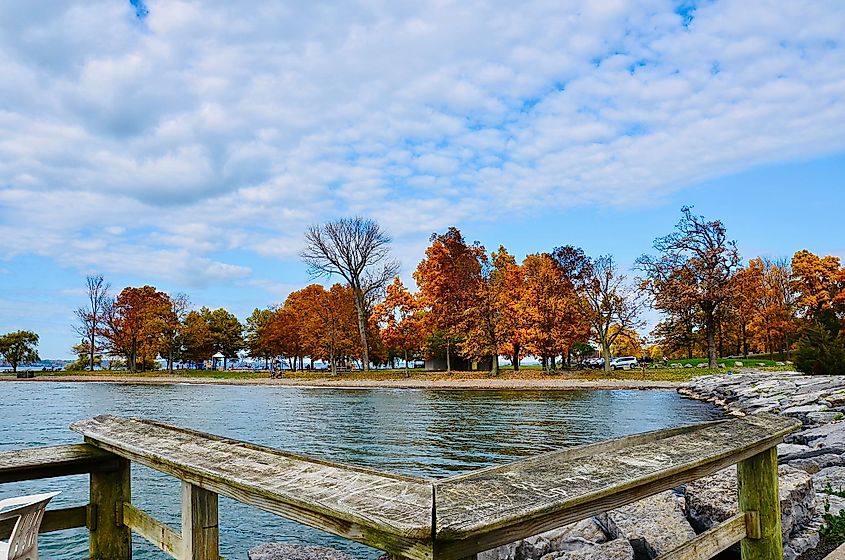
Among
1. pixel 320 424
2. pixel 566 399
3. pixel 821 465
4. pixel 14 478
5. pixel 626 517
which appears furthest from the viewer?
pixel 566 399

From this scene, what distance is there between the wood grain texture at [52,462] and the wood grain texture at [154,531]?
0.87ft

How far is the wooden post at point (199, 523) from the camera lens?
2176mm

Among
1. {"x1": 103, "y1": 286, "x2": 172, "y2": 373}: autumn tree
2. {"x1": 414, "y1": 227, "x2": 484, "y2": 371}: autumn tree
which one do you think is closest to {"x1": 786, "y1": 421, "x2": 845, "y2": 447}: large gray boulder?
{"x1": 414, "y1": 227, "x2": 484, "y2": 371}: autumn tree

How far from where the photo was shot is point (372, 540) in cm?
128

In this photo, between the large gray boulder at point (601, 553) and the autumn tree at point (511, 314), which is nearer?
the large gray boulder at point (601, 553)

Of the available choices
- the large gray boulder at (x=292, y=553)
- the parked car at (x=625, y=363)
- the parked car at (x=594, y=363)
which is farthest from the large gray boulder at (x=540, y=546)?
the parked car at (x=625, y=363)

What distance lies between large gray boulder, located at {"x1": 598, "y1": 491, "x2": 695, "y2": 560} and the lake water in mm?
2513

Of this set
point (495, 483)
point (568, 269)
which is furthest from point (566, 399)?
point (495, 483)

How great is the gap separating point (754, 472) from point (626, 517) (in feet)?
7.61

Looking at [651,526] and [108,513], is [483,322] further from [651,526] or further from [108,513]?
[108,513]

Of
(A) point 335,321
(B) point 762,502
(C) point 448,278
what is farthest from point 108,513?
(A) point 335,321

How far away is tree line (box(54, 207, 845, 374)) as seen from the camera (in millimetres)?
36125

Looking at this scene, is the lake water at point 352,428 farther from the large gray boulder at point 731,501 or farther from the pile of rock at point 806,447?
the large gray boulder at point 731,501

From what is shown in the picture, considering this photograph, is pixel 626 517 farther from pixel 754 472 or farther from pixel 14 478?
pixel 14 478
